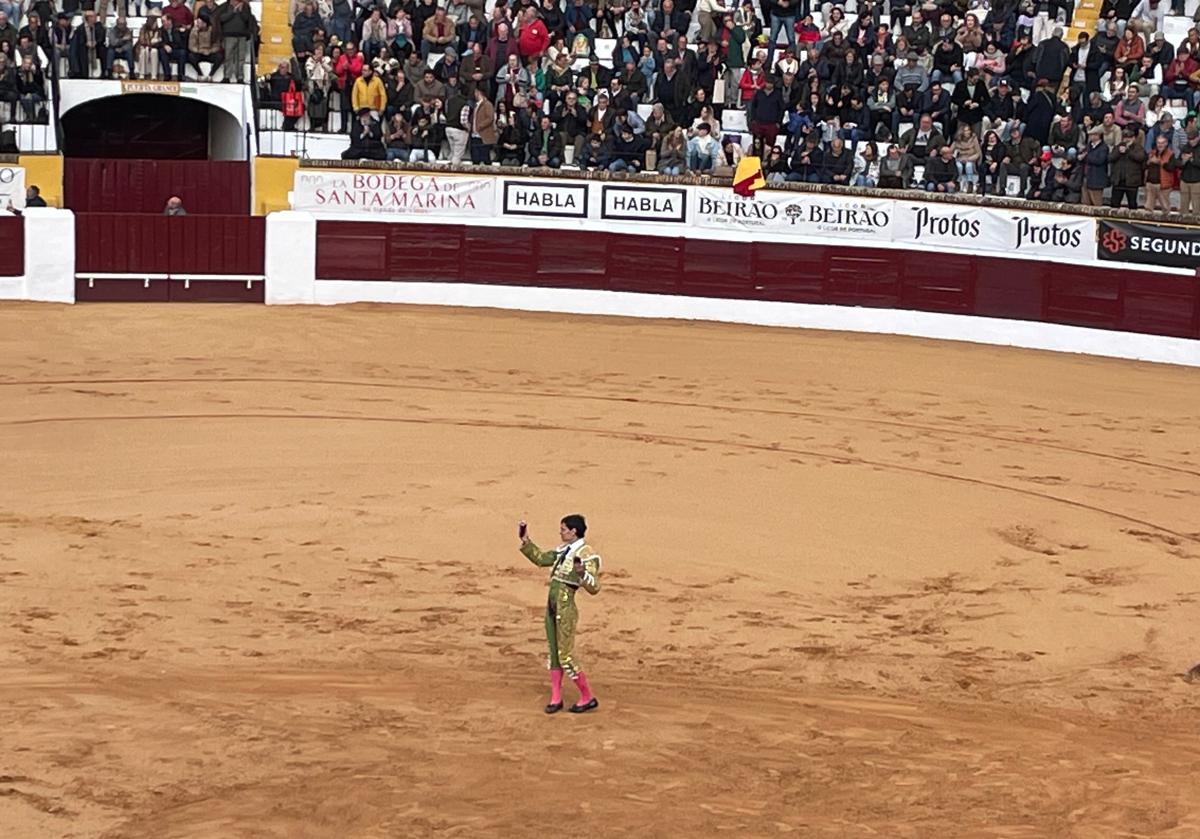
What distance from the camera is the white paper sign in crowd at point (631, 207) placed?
26016 mm

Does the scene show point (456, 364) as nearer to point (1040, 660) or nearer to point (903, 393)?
point (903, 393)

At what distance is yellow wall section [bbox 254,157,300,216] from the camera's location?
1070 inches

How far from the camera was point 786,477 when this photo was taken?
1700cm

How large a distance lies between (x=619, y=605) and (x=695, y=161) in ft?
47.4

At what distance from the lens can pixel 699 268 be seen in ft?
86.9

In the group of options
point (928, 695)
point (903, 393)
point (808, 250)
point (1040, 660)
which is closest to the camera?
point (928, 695)

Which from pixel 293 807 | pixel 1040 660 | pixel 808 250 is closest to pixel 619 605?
pixel 1040 660

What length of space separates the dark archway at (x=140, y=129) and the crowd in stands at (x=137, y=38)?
2123 mm

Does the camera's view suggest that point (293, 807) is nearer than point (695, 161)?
Yes

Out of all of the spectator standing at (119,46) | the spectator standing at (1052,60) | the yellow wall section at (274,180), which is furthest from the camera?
the spectator standing at (119,46)

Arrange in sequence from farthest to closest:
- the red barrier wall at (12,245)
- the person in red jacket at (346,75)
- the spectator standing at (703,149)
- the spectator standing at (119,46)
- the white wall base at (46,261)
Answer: the spectator standing at (119,46) < the person in red jacket at (346,75) < the spectator standing at (703,149) < the white wall base at (46,261) < the red barrier wall at (12,245)

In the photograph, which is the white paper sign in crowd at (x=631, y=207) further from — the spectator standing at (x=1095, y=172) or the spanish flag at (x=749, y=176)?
the spectator standing at (x=1095, y=172)

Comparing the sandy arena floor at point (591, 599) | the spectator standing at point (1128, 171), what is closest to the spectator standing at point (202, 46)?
the sandy arena floor at point (591, 599)

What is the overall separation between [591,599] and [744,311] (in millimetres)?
13562
